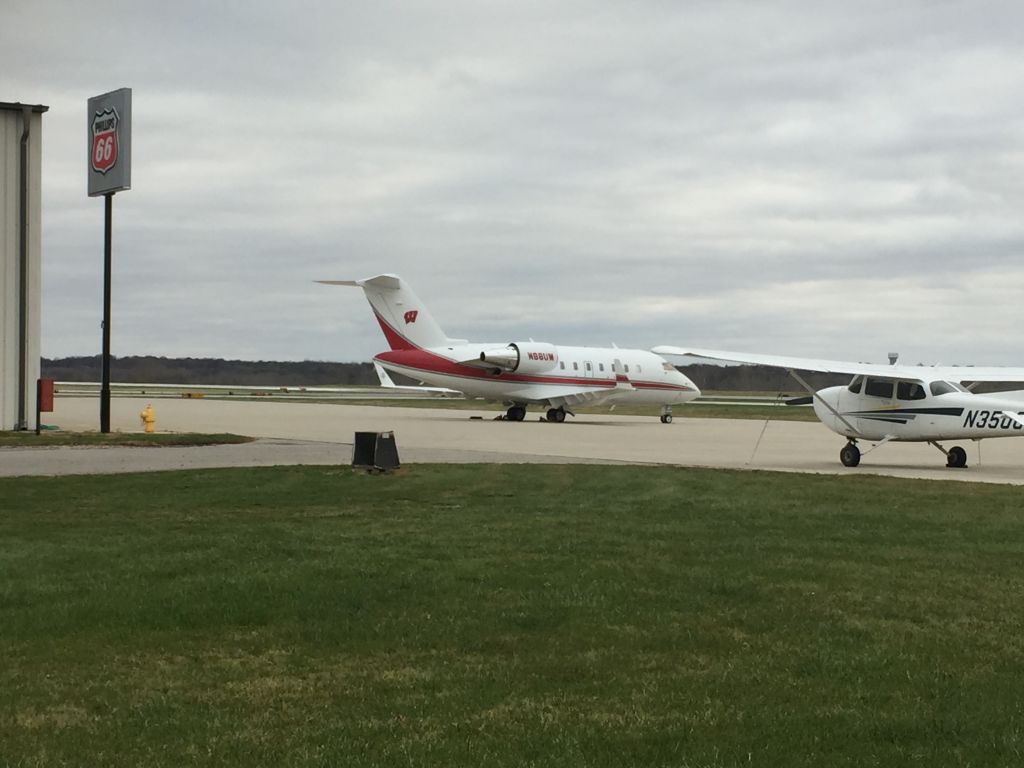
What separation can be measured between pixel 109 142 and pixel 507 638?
28442 millimetres

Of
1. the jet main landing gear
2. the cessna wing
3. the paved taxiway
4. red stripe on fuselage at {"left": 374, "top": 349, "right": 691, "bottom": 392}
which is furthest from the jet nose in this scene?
the cessna wing

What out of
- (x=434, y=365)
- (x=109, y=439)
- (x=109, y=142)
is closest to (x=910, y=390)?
(x=109, y=439)

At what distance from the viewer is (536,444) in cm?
3325

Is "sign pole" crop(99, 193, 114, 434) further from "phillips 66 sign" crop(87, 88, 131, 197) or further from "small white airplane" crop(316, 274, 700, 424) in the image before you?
"small white airplane" crop(316, 274, 700, 424)

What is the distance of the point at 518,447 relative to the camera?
31609 mm

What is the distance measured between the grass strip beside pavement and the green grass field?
45.0ft

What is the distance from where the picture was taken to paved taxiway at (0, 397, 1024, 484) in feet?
Answer: 80.1

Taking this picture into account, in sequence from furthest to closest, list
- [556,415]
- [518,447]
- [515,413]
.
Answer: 1. [515,413]
2. [556,415]
3. [518,447]

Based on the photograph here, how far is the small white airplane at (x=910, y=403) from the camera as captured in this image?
25938mm

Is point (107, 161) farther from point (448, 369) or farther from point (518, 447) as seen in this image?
point (448, 369)

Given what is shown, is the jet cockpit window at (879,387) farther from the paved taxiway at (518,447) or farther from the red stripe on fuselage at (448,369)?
the red stripe on fuselage at (448,369)

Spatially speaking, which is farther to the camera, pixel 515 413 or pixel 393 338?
pixel 515 413

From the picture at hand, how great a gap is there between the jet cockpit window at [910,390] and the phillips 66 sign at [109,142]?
2006cm

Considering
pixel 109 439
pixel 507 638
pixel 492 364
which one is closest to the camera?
pixel 507 638
